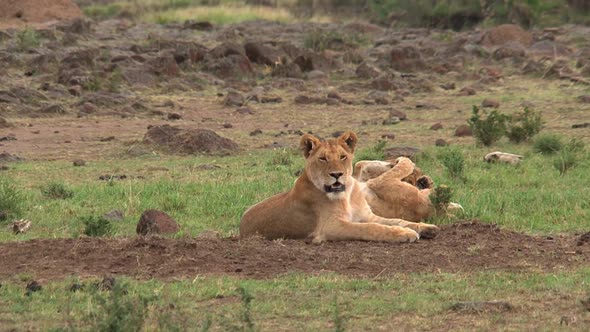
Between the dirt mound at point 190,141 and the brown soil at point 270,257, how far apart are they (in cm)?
797

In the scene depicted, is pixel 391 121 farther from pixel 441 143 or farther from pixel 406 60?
pixel 406 60

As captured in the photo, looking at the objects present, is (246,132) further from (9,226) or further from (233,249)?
(233,249)

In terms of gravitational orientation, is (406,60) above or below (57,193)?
below

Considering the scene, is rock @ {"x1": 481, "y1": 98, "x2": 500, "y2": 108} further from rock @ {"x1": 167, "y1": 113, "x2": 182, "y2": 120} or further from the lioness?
the lioness

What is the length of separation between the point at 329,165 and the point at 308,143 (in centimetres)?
34

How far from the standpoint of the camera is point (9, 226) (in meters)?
11.0

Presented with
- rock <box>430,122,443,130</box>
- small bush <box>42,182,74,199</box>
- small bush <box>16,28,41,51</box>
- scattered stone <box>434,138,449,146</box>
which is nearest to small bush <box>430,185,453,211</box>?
small bush <box>42,182,74,199</box>

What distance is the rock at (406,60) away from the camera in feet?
101

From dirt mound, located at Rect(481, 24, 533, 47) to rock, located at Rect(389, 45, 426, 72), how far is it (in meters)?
5.68

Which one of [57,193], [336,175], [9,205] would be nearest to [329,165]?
[336,175]

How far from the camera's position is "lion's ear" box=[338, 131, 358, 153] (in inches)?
374

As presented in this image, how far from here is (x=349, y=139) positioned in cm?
960

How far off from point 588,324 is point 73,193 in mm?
7470

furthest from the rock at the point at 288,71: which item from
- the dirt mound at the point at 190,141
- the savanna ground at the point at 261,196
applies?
the dirt mound at the point at 190,141
